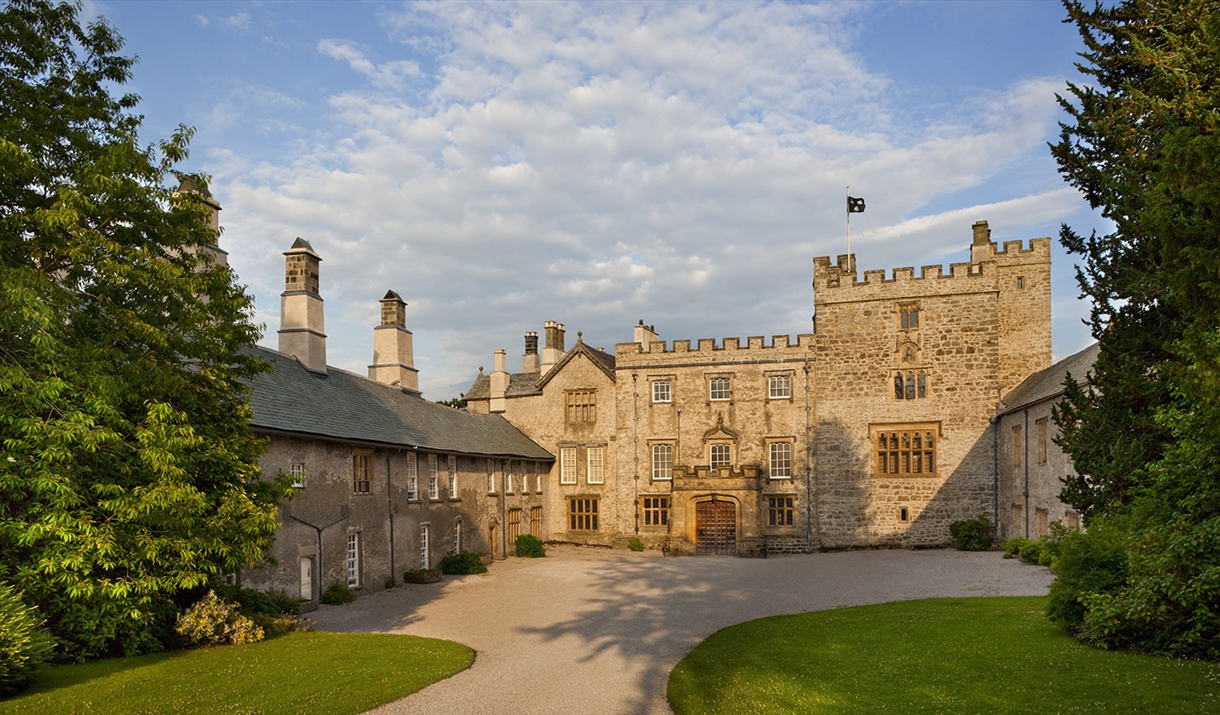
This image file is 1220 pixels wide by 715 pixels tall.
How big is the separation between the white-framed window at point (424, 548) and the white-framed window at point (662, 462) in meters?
14.6

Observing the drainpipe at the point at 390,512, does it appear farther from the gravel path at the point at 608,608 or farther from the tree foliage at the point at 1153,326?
the tree foliage at the point at 1153,326

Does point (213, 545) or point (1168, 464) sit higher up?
point (1168, 464)

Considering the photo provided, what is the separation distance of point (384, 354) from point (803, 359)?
21158 millimetres

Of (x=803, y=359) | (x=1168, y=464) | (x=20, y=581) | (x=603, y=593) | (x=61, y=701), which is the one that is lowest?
(x=603, y=593)

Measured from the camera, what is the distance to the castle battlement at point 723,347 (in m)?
40.7

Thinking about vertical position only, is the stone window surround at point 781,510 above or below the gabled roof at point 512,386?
below

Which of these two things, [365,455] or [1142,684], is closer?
[1142,684]

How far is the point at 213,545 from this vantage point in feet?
48.3

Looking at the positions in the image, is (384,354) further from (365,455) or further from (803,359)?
(803,359)

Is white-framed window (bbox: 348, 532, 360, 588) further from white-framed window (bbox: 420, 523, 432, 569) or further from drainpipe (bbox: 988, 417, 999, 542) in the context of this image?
drainpipe (bbox: 988, 417, 999, 542)

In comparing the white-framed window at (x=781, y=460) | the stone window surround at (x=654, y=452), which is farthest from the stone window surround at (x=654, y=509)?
the white-framed window at (x=781, y=460)

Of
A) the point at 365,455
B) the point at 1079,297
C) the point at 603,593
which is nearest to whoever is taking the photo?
the point at 1079,297

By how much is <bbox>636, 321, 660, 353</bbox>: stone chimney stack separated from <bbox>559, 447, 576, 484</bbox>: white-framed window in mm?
6986

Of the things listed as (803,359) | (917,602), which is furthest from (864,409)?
(917,602)
